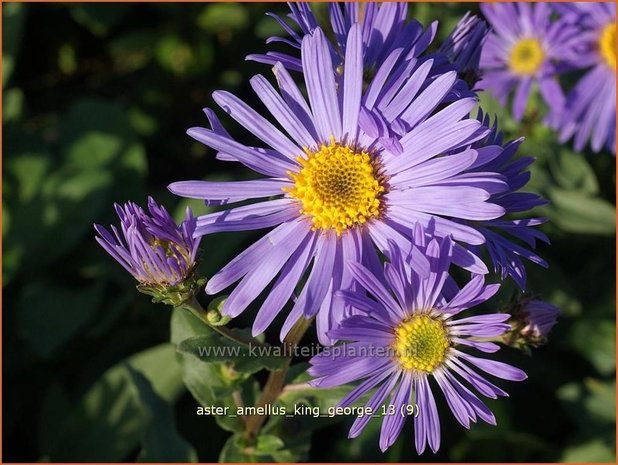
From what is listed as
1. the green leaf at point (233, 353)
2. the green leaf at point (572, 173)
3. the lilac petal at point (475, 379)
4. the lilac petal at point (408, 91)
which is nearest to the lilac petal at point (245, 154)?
the lilac petal at point (408, 91)

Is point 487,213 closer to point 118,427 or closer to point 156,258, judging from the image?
point 156,258

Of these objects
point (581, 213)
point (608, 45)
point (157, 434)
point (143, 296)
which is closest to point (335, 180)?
point (157, 434)

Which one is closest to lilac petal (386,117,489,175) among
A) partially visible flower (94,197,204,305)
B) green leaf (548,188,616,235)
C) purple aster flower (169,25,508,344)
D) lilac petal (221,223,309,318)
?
purple aster flower (169,25,508,344)

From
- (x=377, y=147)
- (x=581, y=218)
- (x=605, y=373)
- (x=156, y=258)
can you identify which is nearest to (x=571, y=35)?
(x=581, y=218)

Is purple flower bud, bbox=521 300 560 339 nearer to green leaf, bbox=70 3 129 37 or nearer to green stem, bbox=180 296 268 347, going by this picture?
green stem, bbox=180 296 268 347

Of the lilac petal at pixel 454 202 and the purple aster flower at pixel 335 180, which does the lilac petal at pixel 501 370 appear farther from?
the lilac petal at pixel 454 202

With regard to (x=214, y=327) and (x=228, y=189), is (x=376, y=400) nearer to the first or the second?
(x=214, y=327)
